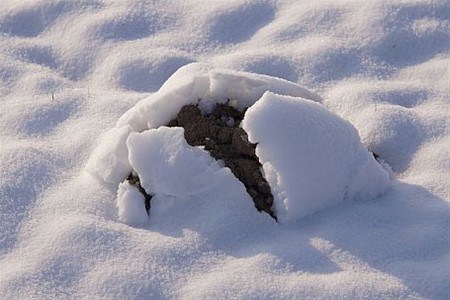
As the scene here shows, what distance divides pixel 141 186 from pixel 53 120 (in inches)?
29.0

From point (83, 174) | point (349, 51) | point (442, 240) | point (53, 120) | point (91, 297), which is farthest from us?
point (349, 51)

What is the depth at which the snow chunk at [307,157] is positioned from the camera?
8.94 ft

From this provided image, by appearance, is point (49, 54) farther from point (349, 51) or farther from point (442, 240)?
point (442, 240)

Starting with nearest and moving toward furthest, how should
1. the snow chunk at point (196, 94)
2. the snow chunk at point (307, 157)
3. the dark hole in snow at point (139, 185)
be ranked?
the snow chunk at point (307, 157) < the dark hole in snow at point (139, 185) < the snow chunk at point (196, 94)

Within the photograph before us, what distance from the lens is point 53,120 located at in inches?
133

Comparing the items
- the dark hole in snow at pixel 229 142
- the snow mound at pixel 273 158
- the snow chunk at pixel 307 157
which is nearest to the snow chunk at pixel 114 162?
the snow mound at pixel 273 158

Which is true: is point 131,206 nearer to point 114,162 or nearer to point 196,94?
point 114,162

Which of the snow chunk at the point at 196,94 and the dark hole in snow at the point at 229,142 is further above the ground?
the snow chunk at the point at 196,94

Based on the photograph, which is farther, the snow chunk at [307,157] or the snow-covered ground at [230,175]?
the snow chunk at [307,157]

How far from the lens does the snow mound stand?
273cm

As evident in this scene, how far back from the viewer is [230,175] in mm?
2814

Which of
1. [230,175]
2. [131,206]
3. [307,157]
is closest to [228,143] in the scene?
[230,175]

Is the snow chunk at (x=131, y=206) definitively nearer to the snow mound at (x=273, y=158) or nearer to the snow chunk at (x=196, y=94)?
the snow mound at (x=273, y=158)

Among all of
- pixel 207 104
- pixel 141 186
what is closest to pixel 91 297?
pixel 141 186
